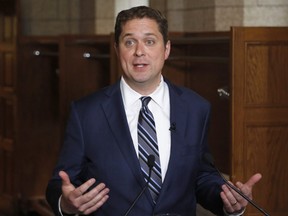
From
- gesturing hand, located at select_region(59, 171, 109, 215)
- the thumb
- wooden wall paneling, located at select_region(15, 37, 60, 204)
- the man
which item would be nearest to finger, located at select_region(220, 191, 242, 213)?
the man

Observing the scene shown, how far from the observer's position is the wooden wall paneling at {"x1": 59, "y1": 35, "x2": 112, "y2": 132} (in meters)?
7.55

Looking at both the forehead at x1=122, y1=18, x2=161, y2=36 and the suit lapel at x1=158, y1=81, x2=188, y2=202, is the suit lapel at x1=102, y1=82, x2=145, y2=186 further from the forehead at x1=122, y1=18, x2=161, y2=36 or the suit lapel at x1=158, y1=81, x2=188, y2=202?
the forehead at x1=122, y1=18, x2=161, y2=36

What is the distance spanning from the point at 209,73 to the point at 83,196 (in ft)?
13.1

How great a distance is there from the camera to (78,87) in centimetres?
764

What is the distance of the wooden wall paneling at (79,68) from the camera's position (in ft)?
24.8

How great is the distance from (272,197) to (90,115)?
7.56 ft

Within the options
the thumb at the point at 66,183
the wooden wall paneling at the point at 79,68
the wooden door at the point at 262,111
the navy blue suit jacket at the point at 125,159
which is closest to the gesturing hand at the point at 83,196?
the thumb at the point at 66,183

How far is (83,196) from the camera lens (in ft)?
7.66

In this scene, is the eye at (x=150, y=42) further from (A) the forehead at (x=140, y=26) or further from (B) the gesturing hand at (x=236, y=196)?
(B) the gesturing hand at (x=236, y=196)

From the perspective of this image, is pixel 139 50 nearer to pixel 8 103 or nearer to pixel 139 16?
pixel 139 16

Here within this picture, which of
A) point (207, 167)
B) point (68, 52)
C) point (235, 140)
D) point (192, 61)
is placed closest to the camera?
point (207, 167)

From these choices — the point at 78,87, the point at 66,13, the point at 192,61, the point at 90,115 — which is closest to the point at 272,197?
the point at 192,61

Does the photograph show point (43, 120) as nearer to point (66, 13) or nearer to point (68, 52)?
point (68, 52)

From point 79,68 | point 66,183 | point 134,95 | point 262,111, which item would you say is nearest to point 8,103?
point 79,68
